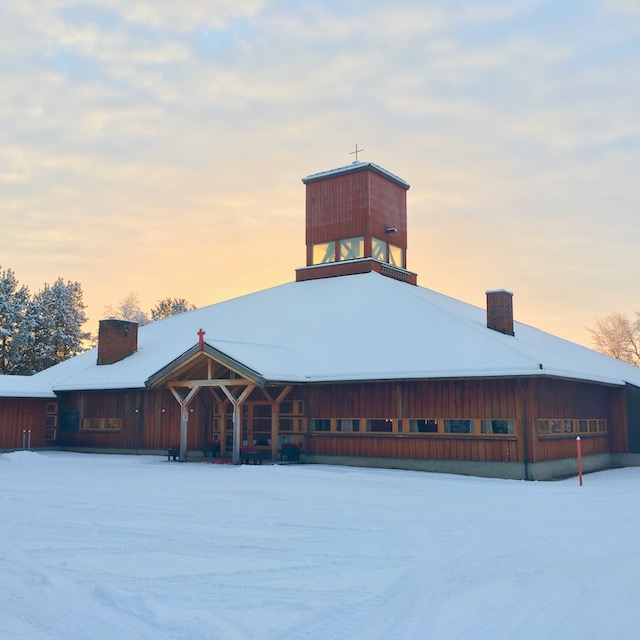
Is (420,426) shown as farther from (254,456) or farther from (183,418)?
(183,418)

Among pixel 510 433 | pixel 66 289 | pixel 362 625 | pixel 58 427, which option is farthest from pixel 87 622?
pixel 66 289

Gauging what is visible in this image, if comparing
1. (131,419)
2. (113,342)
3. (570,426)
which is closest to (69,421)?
(113,342)

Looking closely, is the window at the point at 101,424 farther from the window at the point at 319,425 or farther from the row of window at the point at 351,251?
the row of window at the point at 351,251

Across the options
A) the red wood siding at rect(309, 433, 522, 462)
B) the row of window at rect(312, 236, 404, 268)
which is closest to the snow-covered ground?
the red wood siding at rect(309, 433, 522, 462)

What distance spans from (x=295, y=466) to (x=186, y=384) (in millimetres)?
5473

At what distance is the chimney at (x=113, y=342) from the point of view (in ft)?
111

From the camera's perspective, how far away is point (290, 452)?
26.0 meters

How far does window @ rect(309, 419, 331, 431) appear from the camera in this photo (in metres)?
26.0

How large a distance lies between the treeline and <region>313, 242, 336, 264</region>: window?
3535 cm

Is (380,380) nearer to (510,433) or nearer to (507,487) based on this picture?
(510,433)

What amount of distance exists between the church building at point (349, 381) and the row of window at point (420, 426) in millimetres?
40

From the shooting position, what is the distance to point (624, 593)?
8641mm

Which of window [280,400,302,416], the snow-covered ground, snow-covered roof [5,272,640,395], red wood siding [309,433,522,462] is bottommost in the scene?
the snow-covered ground

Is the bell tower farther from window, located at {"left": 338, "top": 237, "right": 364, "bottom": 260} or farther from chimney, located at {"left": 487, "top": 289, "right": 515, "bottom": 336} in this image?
chimney, located at {"left": 487, "top": 289, "right": 515, "bottom": 336}
